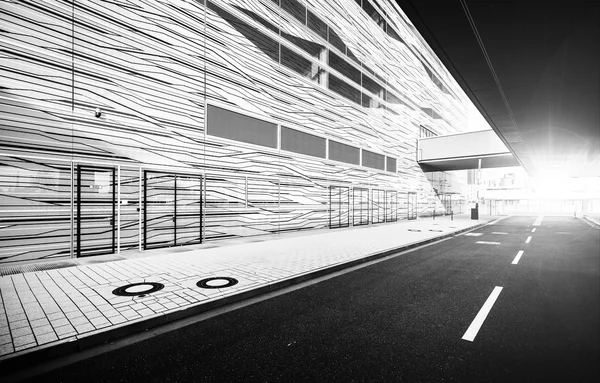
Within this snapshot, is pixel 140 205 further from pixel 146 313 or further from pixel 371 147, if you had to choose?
pixel 371 147

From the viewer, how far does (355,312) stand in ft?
14.4

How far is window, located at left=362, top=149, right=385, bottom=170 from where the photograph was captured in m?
20.8

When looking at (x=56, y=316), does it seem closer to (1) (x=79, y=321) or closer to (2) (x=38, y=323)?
(2) (x=38, y=323)

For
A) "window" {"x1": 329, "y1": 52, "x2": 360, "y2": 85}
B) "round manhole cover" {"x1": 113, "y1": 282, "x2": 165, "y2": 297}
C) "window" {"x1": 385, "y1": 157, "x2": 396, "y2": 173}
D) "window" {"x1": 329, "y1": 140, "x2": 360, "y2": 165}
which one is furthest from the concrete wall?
"round manhole cover" {"x1": 113, "y1": 282, "x2": 165, "y2": 297}

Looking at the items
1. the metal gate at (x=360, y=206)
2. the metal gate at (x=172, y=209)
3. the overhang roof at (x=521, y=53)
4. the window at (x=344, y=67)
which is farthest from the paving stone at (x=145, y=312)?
the window at (x=344, y=67)

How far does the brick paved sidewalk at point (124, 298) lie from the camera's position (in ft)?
11.5

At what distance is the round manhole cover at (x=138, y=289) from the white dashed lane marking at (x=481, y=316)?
A: 505 centimetres

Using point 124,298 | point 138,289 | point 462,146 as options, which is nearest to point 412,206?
point 462,146

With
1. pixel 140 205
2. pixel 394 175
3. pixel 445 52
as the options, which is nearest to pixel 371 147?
pixel 394 175

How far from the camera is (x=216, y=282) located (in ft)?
18.6

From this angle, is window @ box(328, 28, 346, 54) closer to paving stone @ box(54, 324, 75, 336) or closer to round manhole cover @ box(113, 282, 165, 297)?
round manhole cover @ box(113, 282, 165, 297)

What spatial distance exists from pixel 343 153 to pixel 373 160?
4.31 metres

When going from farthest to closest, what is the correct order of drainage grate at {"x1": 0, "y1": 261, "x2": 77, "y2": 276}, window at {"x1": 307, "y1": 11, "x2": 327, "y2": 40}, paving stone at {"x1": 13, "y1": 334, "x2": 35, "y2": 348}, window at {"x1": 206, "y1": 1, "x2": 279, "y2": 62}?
window at {"x1": 307, "y1": 11, "x2": 327, "y2": 40} → window at {"x1": 206, "y1": 1, "x2": 279, "y2": 62} → drainage grate at {"x1": 0, "y1": 261, "x2": 77, "y2": 276} → paving stone at {"x1": 13, "y1": 334, "x2": 35, "y2": 348}

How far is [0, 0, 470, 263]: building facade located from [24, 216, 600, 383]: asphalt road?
21.2 feet
